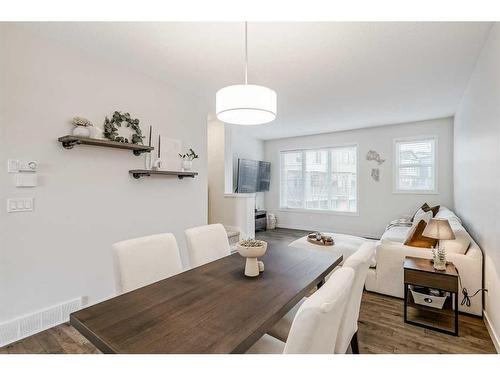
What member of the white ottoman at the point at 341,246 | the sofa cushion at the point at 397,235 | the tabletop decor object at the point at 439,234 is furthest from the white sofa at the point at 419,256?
the sofa cushion at the point at 397,235

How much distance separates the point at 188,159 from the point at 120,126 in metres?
0.93

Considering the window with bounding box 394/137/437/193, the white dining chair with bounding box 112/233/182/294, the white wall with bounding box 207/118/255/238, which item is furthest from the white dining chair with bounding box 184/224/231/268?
the window with bounding box 394/137/437/193

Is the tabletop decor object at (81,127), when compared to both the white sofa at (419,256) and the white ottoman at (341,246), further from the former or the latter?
the white sofa at (419,256)

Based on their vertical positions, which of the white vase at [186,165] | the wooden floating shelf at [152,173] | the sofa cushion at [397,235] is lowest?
the sofa cushion at [397,235]

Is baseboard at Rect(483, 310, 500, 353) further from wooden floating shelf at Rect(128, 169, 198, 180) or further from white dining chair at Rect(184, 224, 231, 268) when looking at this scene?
wooden floating shelf at Rect(128, 169, 198, 180)

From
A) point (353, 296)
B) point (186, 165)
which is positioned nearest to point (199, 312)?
point (353, 296)

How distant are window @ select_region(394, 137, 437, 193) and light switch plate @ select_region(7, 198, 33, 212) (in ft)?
19.3

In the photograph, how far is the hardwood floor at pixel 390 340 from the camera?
192 cm

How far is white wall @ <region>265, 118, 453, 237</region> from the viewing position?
502 centimetres

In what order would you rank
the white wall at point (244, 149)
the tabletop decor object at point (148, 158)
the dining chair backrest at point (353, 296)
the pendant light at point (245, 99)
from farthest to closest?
the white wall at point (244, 149)
the tabletop decor object at point (148, 158)
the pendant light at point (245, 99)
the dining chair backrest at point (353, 296)

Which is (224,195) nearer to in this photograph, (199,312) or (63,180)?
(63,180)

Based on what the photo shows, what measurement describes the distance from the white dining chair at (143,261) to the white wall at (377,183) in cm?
502
